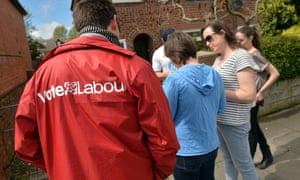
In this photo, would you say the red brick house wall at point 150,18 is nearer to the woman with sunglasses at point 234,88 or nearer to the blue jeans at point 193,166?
the woman with sunglasses at point 234,88

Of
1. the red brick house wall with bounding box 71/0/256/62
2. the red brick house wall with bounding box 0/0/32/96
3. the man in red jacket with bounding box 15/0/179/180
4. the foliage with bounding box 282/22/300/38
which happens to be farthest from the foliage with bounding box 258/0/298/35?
the red brick house wall with bounding box 0/0/32/96

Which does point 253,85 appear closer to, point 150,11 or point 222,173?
point 222,173

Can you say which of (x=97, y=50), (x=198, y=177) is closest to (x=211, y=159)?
(x=198, y=177)

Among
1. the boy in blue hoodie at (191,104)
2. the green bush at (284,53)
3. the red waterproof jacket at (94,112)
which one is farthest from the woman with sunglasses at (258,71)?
the green bush at (284,53)

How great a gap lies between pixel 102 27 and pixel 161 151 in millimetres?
762

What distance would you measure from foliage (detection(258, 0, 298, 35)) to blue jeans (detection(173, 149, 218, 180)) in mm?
6657

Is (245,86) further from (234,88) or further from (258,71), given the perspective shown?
(258,71)

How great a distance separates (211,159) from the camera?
6.72 ft

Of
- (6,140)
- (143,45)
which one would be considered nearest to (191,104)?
(6,140)

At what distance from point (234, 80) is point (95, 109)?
1370 mm

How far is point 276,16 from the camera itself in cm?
734

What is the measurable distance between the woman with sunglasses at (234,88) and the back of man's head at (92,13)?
3.79 feet

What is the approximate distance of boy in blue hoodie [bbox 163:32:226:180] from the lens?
182cm

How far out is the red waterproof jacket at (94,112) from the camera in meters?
1.28
